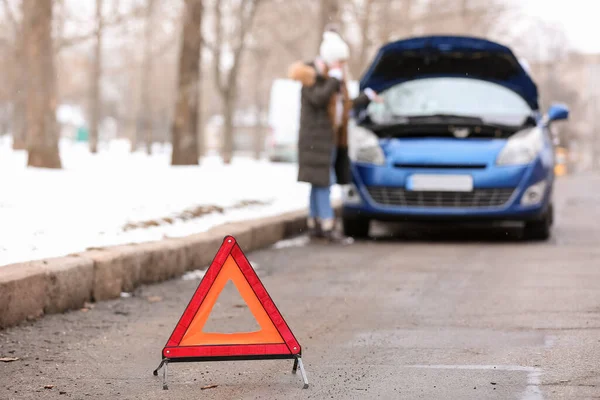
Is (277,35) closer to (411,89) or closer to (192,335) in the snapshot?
(411,89)

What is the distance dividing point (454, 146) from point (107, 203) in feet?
10.6

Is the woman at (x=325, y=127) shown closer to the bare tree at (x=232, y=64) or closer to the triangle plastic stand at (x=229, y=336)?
the triangle plastic stand at (x=229, y=336)

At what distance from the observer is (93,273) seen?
20.1 feet

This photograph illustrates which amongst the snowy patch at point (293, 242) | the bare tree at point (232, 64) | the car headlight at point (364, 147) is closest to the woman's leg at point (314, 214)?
the snowy patch at point (293, 242)

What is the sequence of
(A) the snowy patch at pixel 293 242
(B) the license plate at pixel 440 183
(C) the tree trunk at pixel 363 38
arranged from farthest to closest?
(C) the tree trunk at pixel 363 38, (A) the snowy patch at pixel 293 242, (B) the license plate at pixel 440 183

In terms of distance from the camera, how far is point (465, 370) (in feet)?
13.9

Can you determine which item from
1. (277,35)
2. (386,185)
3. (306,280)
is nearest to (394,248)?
(386,185)

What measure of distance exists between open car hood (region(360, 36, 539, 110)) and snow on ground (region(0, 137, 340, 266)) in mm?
1894

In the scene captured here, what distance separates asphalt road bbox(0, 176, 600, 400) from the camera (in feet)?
13.0

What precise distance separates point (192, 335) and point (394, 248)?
5.43 m

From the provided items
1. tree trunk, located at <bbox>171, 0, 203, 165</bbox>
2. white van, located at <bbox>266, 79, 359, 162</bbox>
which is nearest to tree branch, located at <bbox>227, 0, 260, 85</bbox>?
white van, located at <bbox>266, 79, 359, 162</bbox>

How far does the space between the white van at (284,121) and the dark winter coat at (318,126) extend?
16372 mm

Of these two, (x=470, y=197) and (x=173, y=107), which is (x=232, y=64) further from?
(x=470, y=197)

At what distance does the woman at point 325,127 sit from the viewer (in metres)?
9.75
